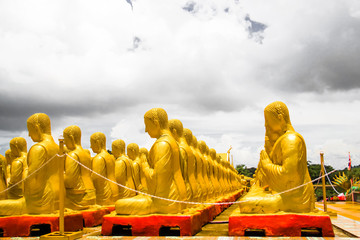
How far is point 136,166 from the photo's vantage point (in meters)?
13.2

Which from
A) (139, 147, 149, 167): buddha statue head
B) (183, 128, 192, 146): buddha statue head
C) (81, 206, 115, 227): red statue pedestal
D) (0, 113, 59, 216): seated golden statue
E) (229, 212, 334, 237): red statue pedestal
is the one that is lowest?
(81, 206, 115, 227): red statue pedestal

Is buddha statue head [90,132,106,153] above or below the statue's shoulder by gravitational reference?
above

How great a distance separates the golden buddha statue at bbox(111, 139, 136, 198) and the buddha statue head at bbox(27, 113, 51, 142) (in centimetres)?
420

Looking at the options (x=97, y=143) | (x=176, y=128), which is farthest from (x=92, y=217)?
(x=176, y=128)

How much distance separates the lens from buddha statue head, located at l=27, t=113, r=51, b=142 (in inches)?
307

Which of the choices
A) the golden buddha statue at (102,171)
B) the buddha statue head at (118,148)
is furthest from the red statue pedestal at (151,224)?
the buddha statue head at (118,148)

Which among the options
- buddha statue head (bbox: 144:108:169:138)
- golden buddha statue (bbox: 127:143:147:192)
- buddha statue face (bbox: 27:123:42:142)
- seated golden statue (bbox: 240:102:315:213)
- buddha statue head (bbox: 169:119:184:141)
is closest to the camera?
seated golden statue (bbox: 240:102:315:213)

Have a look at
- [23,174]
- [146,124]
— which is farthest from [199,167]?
[23,174]

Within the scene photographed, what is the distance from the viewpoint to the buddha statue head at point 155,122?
749 centimetres

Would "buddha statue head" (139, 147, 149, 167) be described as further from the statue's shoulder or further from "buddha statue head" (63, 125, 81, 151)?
the statue's shoulder

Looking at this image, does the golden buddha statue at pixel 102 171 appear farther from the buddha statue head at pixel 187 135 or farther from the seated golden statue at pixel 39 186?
the seated golden statue at pixel 39 186

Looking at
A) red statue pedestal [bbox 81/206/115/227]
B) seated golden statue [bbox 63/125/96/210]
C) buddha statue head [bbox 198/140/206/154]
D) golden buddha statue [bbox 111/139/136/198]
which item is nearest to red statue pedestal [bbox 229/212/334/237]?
red statue pedestal [bbox 81/206/115/227]

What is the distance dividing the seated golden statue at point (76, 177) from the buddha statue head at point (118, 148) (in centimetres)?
272

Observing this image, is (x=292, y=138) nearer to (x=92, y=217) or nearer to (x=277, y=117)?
(x=277, y=117)
